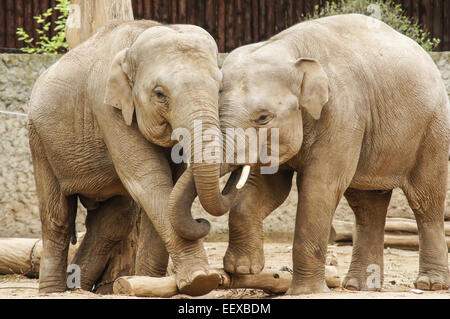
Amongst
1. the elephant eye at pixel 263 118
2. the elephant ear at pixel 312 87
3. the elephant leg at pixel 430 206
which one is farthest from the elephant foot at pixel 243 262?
the elephant leg at pixel 430 206

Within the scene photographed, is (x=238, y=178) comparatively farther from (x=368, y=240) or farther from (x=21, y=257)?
(x=21, y=257)

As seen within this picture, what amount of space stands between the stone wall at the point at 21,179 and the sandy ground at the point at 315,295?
302mm

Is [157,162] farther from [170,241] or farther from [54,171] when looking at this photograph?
[54,171]

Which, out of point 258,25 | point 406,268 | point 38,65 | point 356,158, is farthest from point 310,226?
point 258,25

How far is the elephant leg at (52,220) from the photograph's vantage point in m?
7.89

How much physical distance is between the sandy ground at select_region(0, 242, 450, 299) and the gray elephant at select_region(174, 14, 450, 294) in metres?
0.42

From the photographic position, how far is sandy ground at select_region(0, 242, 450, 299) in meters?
6.88

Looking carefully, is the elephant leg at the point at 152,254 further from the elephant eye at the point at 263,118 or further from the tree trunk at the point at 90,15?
the tree trunk at the point at 90,15

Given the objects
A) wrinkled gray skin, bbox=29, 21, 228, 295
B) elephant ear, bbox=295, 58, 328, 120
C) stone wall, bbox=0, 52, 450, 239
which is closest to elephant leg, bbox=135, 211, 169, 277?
wrinkled gray skin, bbox=29, 21, 228, 295

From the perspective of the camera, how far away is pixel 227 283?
7039 millimetres

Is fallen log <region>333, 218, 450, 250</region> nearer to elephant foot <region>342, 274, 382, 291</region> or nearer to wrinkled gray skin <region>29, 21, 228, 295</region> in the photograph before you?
elephant foot <region>342, 274, 382, 291</region>

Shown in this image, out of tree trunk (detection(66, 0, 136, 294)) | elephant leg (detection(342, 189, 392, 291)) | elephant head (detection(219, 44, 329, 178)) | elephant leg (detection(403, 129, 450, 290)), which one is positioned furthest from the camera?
tree trunk (detection(66, 0, 136, 294))

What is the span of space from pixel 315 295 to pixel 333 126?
1.23 meters

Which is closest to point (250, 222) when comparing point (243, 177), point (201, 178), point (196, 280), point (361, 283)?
point (243, 177)
